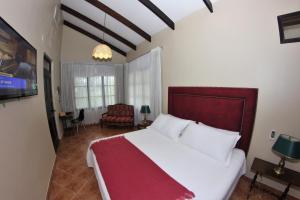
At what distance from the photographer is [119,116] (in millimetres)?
4789

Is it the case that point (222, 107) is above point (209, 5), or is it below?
below

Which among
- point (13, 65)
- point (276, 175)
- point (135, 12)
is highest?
point (135, 12)

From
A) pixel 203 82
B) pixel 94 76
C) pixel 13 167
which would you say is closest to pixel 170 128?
pixel 203 82

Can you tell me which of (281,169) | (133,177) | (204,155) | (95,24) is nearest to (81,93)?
(95,24)

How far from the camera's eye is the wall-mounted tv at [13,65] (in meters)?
1.00

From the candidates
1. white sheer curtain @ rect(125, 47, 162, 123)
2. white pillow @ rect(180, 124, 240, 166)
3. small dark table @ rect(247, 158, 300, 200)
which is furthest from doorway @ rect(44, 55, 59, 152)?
small dark table @ rect(247, 158, 300, 200)

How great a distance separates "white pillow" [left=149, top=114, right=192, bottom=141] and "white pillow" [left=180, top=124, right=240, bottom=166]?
7.0 inches

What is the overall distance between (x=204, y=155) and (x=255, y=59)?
152cm

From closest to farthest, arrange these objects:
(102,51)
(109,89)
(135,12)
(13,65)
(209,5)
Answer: (13,65) → (209,5) → (135,12) → (102,51) → (109,89)

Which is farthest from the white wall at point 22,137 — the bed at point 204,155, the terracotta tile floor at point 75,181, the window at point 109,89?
the window at point 109,89

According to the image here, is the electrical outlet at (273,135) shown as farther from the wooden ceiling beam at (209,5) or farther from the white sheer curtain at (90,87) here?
the white sheer curtain at (90,87)

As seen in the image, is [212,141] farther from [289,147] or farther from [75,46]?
[75,46]

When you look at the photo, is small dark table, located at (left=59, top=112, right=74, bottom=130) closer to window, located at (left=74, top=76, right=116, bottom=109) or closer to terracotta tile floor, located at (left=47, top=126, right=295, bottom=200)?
window, located at (left=74, top=76, right=116, bottom=109)

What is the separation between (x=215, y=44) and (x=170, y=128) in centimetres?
166
